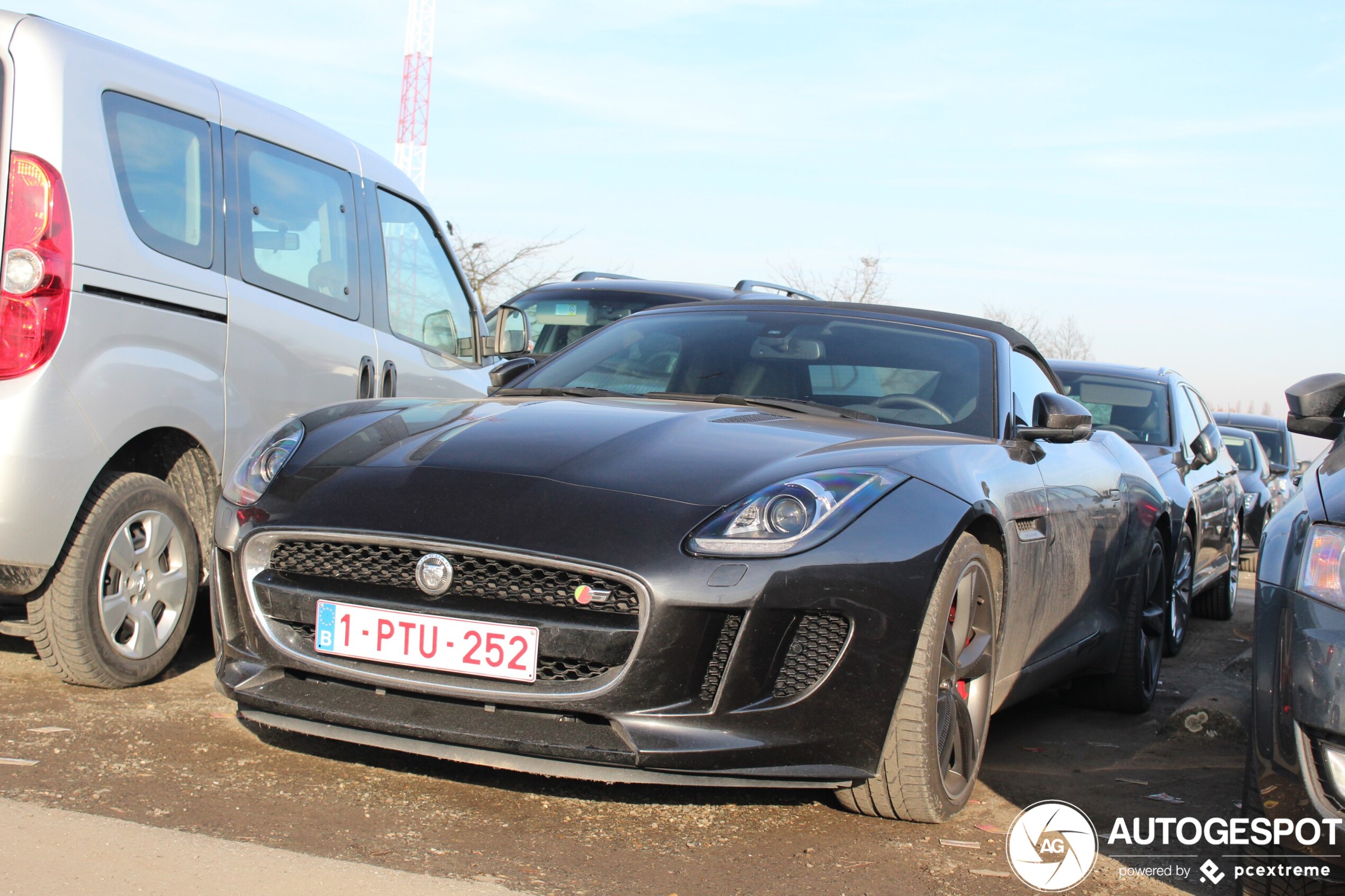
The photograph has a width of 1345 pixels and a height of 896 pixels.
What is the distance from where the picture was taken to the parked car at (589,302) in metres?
10.2

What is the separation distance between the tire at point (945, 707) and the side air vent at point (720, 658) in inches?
17.7

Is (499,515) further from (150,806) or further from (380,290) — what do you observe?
(380,290)

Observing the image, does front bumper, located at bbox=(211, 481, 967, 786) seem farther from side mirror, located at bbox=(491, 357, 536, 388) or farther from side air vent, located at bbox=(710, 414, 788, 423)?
side mirror, located at bbox=(491, 357, 536, 388)

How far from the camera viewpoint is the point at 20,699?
4051mm

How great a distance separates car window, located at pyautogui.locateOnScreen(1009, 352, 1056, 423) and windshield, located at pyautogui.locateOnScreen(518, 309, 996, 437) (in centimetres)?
14

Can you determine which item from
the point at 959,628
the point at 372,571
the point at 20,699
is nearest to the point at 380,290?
the point at 20,699

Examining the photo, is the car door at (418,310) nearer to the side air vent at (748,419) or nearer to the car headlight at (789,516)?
the side air vent at (748,419)

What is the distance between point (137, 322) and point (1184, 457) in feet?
19.5

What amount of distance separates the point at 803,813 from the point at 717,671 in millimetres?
651

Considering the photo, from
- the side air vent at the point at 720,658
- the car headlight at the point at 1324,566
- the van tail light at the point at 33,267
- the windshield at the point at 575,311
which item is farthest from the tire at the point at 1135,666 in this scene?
the windshield at the point at 575,311

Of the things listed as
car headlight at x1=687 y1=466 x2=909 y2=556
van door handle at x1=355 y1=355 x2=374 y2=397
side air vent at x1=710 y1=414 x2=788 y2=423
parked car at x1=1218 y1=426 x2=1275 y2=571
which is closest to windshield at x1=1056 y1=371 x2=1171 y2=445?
parked car at x1=1218 y1=426 x2=1275 y2=571

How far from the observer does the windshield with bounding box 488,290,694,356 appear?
33.6 ft

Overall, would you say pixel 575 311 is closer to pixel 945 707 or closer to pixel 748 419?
pixel 748 419

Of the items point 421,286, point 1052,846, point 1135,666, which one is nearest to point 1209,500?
point 1135,666
